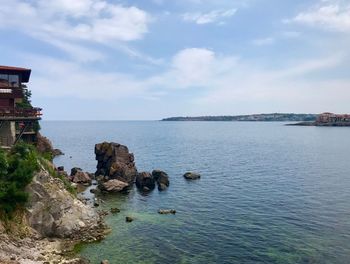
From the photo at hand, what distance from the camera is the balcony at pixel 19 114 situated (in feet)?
167

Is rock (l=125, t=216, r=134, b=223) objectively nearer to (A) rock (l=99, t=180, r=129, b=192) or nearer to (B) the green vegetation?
(B) the green vegetation

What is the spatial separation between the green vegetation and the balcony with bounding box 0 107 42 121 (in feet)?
26.9

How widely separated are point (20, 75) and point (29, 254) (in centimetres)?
3322

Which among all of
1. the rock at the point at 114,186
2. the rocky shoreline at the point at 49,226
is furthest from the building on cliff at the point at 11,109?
the rock at the point at 114,186

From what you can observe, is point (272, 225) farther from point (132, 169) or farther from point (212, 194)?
point (132, 169)

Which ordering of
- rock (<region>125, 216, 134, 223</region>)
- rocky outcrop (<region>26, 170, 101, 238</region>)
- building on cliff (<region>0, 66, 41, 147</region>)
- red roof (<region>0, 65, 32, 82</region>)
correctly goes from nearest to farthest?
rocky outcrop (<region>26, 170, 101, 238</region>)
rock (<region>125, 216, 134, 223</region>)
building on cliff (<region>0, 66, 41, 147</region>)
red roof (<region>0, 65, 32, 82</region>)

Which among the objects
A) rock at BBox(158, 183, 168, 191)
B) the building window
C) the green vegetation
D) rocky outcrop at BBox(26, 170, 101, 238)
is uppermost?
the building window

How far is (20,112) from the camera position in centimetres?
5266

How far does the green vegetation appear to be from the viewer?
4016 cm

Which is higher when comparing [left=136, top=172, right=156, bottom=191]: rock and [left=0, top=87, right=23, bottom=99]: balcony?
[left=0, top=87, right=23, bottom=99]: balcony

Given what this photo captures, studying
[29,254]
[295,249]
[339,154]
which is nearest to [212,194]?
[295,249]

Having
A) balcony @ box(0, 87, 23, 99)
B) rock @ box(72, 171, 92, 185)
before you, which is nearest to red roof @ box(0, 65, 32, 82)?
balcony @ box(0, 87, 23, 99)

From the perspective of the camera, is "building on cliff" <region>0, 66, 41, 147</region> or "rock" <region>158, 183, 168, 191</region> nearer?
"building on cliff" <region>0, 66, 41, 147</region>

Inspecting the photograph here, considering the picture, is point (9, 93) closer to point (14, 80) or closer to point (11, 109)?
point (14, 80)
